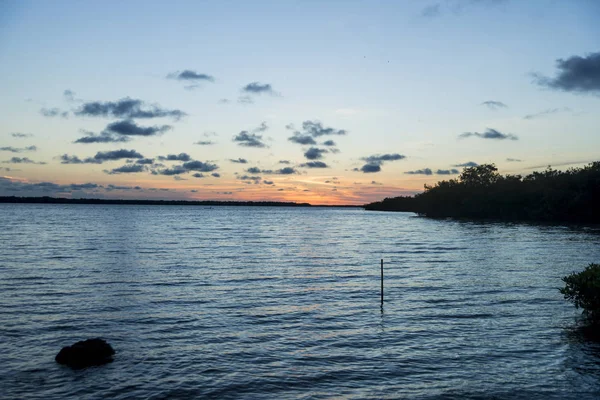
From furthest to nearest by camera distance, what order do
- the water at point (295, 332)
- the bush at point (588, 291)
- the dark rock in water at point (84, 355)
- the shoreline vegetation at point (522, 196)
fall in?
the shoreline vegetation at point (522, 196), the bush at point (588, 291), the dark rock in water at point (84, 355), the water at point (295, 332)

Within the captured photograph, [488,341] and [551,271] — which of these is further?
[551,271]

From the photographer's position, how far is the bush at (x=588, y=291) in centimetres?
1973

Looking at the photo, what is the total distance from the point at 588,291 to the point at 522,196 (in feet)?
435

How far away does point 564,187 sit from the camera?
123 metres

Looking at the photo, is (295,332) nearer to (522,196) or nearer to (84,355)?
(84,355)

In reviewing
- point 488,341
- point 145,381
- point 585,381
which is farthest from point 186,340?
point 585,381

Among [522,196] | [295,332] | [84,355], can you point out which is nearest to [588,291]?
[295,332]

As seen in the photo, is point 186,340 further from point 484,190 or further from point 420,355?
point 484,190

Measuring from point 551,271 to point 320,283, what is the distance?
18.3 m

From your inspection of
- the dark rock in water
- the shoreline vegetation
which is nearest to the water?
the dark rock in water

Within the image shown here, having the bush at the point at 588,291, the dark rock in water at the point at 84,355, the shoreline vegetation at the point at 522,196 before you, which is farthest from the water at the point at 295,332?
the shoreline vegetation at the point at 522,196

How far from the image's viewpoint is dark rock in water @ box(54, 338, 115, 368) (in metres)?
15.8

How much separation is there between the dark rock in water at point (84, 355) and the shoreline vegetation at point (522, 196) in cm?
11903

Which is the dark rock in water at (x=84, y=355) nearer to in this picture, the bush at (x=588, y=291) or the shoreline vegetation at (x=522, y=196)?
the bush at (x=588, y=291)
